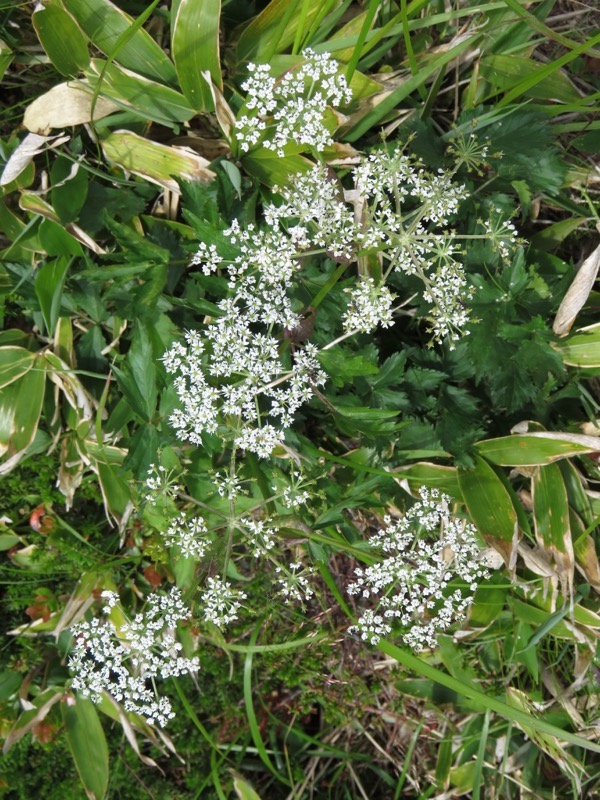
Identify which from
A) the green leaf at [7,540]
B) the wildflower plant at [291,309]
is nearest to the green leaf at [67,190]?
the wildflower plant at [291,309]

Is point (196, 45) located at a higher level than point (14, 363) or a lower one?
higher

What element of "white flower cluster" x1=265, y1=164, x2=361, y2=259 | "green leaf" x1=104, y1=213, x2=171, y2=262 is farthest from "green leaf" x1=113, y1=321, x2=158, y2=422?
"white flower cluster" x1=265, y1=164, x2=361, y2=259

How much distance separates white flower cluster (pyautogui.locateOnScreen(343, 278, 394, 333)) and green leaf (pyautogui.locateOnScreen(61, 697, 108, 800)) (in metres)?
1.87

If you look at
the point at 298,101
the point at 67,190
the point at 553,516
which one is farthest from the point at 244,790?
the point at 298,101

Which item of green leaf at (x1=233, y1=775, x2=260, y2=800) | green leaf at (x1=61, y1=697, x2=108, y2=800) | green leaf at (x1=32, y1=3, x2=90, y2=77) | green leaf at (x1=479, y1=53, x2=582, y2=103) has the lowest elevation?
green leaf at (x1=233, y1=775, x2=260, y2=800)

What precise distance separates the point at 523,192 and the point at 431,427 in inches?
30.0

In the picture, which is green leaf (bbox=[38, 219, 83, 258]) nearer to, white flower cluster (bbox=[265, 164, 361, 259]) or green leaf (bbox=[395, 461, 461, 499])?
white flower cluster (bbox=[265, 164, 361, 259])

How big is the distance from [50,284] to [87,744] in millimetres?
1755

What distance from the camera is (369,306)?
1549 mm

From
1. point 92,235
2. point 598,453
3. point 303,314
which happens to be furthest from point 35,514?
point 598,453

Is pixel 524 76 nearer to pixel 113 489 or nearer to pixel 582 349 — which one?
pixel 582 349

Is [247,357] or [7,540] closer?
[247,357]

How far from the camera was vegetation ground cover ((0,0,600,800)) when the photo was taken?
1655mm

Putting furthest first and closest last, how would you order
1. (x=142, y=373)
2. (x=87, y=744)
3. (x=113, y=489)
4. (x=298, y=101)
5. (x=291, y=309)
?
(x=87, y=744) < (x=113, y=489) < (x=142, y=373) < (x=291, y=309) < (x=298, y=101)
